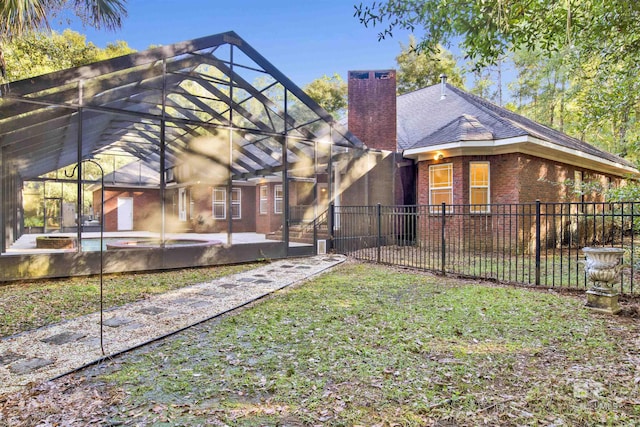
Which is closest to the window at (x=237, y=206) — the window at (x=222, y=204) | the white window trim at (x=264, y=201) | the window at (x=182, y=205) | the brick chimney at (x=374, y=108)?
the window at (x=222, y=204)

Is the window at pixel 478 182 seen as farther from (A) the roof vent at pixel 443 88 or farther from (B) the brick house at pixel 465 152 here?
(A) the roof vent at pixel 443 88

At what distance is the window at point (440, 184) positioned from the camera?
11875 millimetres

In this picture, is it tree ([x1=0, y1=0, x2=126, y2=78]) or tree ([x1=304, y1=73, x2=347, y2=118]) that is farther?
tree ([x1=304, y1=73, x2=347, y2=118])

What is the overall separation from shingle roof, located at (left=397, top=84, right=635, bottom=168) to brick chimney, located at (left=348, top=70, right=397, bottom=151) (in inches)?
35.9

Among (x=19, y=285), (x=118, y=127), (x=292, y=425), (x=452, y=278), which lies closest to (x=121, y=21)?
(x=118, y=127)

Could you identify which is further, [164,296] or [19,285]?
[19,285]

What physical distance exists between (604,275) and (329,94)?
26.1 metres

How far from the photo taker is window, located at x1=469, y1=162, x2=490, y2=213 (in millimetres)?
11547

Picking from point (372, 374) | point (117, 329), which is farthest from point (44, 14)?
point (372, 374)

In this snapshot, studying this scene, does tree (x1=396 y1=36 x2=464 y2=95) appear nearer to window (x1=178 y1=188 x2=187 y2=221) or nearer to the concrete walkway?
window (x1=178 y1=188 x2=187 y2=221)

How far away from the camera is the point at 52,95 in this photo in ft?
23.0

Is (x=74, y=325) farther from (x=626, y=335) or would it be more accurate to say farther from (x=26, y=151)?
(x=26, y=151)

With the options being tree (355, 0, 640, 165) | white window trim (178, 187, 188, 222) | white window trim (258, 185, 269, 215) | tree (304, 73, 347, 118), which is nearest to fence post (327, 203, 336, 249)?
white window trim (258, 185, 269, 215)

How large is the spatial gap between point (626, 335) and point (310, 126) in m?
8.61
